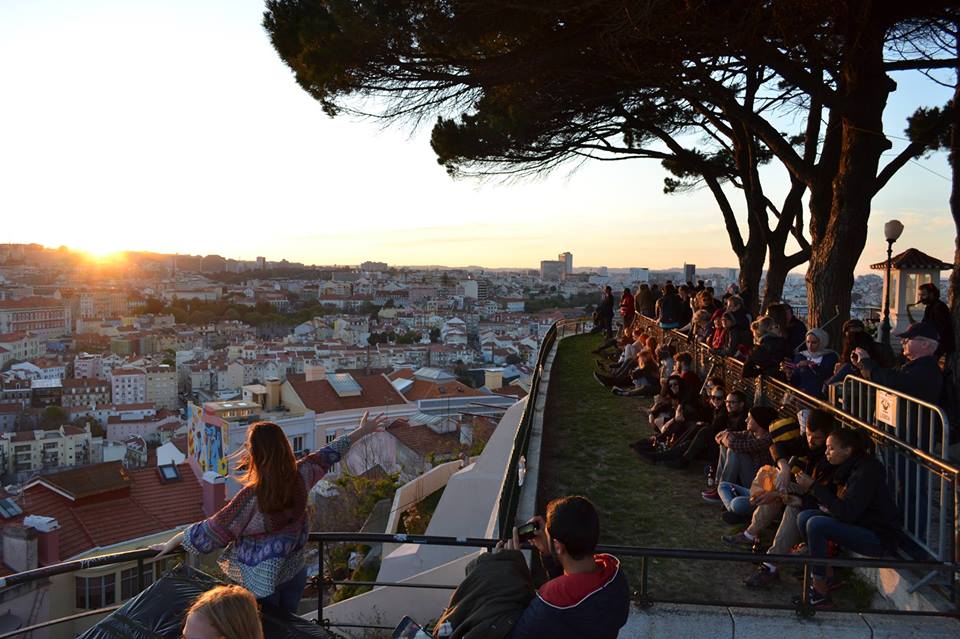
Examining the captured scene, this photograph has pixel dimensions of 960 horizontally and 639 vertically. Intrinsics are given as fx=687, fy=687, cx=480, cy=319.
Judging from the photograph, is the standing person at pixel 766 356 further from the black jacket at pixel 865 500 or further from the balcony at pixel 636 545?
the black jacket at pixel 865 500

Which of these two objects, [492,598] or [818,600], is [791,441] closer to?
[818,600]

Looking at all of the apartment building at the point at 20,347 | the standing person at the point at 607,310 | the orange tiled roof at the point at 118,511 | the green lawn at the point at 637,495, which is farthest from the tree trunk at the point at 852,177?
the apartment building at the point at 20,347

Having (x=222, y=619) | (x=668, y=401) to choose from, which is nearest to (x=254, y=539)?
(x=222, y=619)

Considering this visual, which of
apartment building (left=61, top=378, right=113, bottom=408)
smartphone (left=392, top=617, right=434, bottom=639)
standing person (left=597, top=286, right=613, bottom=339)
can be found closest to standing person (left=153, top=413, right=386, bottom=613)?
smartphone (left=392, top=617, right=434, bottom=639)

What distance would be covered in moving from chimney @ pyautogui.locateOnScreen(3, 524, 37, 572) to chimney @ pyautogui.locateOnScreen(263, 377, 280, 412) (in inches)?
803

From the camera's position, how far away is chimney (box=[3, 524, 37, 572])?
49.5ft

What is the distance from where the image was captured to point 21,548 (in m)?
15.2

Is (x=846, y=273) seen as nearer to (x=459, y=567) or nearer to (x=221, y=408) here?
(x=459, y=567)

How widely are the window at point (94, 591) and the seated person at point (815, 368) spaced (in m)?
11.2

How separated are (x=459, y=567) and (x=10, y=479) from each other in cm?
4435

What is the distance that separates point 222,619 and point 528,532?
1.26 m

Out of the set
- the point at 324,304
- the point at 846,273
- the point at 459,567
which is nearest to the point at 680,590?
the point at 459,567

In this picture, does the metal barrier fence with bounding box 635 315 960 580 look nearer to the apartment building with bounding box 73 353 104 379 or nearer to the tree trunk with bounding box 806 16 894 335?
the tree trunk with bounding box 806 16 894 335

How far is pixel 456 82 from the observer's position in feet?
28.2
